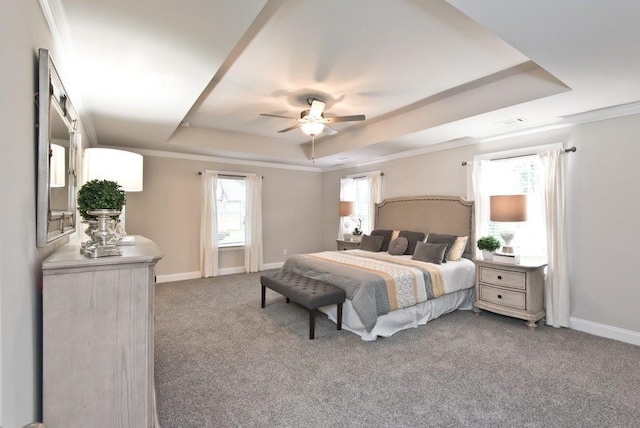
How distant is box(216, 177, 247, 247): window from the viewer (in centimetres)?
604

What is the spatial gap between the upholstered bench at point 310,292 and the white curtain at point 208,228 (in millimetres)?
2342

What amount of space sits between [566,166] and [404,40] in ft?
8.59

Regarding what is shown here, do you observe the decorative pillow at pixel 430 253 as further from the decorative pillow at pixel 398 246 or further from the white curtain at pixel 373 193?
the white curtain at pixel 373 193

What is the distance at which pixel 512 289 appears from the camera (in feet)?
11.6

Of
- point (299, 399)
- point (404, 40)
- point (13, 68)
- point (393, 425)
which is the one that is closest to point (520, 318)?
point (393, 425)

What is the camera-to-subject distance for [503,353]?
9.20 feet

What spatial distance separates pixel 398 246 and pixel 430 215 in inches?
30.4

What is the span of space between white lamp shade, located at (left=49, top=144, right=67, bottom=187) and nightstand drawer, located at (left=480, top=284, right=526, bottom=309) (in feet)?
14.0

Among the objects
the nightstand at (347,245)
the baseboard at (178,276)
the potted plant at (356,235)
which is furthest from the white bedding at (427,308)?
the baseboard at (178,276)

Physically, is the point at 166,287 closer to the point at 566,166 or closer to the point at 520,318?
the point at 520,318

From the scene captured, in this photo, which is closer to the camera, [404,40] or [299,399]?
[299,399]

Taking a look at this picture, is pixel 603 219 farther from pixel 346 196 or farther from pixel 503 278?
pixel 346 196

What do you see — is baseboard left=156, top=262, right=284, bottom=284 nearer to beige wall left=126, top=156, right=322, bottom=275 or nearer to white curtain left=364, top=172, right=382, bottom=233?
beige wall left=126, top=156, right=322, bottom=275

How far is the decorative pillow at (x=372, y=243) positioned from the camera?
521 centimetres
